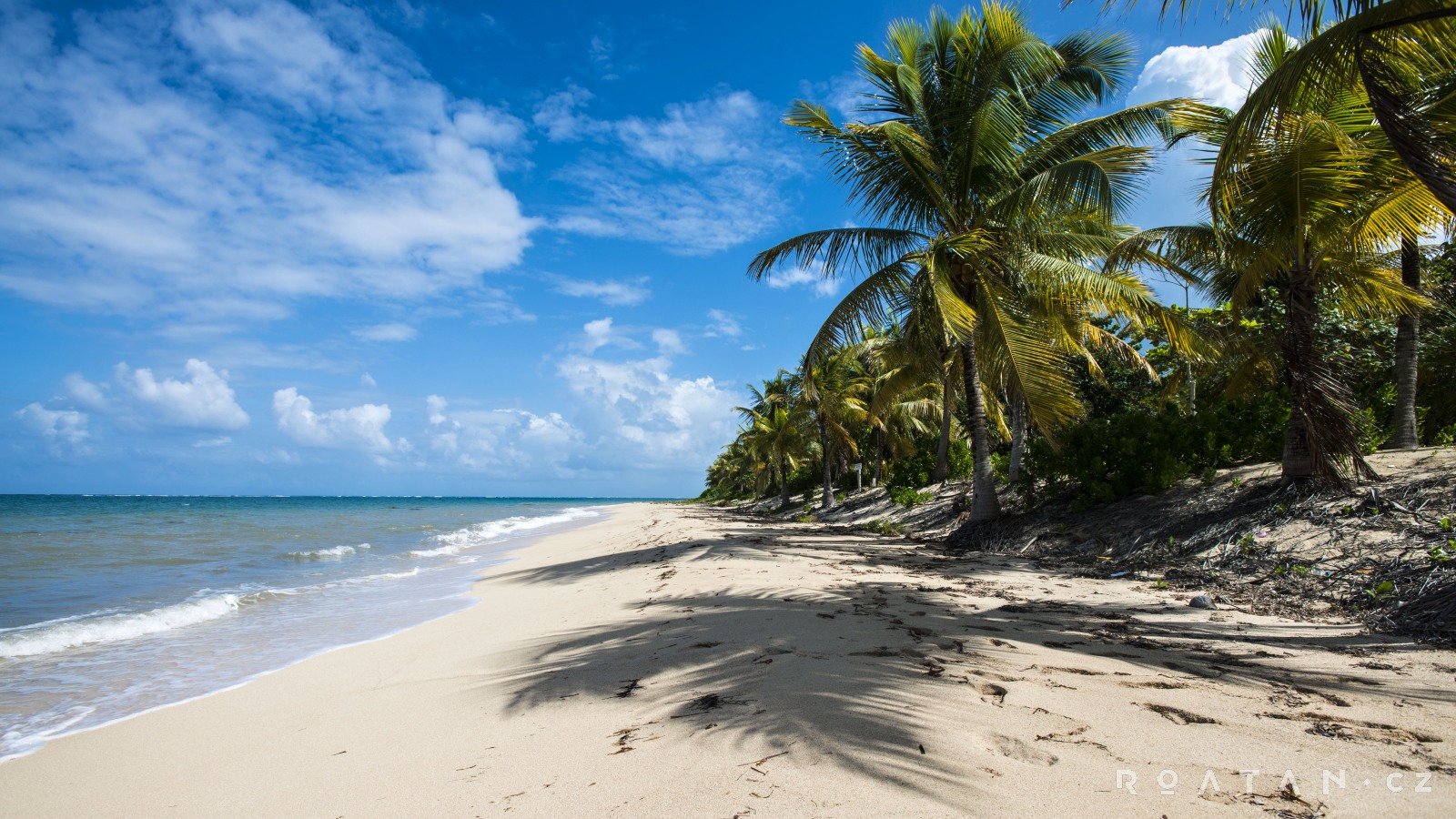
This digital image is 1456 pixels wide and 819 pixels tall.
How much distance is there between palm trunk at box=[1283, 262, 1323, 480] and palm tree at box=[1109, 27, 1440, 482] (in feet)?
0.04

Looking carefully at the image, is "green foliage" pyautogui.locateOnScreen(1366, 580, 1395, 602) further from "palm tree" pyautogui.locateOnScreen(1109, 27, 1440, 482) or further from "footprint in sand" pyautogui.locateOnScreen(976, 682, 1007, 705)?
"footprint in sand" pyautogui.locateOnScreen(976, 682, 1007, 705)

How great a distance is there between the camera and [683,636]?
4.48 metres

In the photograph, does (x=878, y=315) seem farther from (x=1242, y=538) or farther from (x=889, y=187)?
(x=1242, y=538)

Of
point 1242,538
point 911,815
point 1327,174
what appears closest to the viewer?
point 911,815

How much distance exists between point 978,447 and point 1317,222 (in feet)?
17.1

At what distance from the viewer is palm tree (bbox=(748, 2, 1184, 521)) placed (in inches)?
359

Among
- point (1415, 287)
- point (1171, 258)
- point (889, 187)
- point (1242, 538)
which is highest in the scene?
point (889, 187)

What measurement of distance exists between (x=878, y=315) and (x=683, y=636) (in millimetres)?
7716

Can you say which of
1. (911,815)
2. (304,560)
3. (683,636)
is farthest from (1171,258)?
(304,560)

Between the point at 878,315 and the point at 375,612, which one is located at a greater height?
the point at 878,315

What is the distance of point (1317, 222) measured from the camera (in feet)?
21.9

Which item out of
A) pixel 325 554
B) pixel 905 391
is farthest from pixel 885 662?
pixel 325 554

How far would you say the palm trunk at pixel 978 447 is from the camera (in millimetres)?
10797

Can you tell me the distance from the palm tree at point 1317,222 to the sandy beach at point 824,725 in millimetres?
3080
